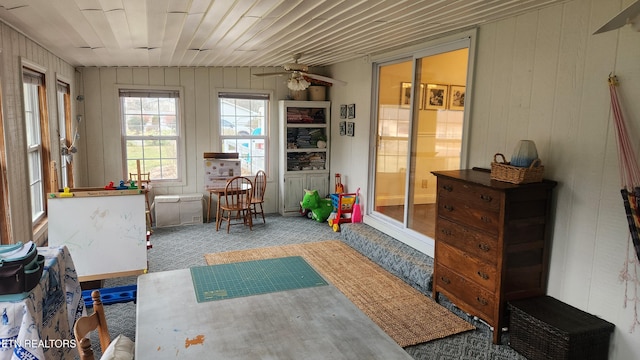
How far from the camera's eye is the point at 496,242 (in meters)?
2.92

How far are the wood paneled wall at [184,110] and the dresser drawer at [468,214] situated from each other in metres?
4.03

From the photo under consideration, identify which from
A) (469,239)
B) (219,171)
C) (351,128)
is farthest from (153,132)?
(469,239)

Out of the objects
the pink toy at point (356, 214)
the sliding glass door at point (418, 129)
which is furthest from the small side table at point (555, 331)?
the pink toy at point (356, 214)

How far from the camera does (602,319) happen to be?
273 centimetres

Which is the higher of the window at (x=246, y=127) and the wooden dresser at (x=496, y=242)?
the window at (x=246, y=127)

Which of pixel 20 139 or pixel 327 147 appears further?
pixel 327 147

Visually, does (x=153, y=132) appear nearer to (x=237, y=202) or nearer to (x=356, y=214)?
(x=237, y=202)

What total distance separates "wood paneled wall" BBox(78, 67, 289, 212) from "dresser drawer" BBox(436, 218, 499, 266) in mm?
4025

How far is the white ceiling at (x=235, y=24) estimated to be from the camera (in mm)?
2756

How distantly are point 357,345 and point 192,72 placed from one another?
5711mm

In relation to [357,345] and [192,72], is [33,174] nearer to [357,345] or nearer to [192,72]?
[192,72]

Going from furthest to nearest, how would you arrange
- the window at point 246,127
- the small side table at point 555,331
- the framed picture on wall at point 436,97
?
the window at point 246,127 < the framed picture on wall at point 436,97 < the small side table at point 555,331

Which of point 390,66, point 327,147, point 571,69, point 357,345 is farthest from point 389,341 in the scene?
point 327,147

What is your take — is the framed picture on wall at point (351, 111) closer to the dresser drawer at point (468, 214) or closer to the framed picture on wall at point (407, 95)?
the framed picture on wall at point (407, 95)
